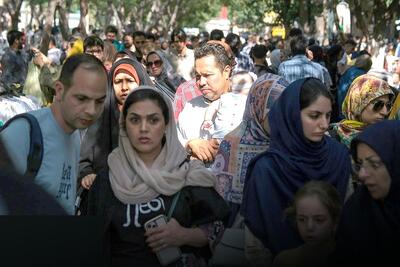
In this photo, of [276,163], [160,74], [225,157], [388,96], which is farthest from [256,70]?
[276,163]

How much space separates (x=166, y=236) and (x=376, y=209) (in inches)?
38.6

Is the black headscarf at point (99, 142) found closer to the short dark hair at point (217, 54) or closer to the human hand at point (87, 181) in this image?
the human hand at point (87, 181)

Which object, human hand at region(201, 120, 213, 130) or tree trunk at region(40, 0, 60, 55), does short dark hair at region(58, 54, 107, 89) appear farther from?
tree trunk at region(40, 0, 60, 55)

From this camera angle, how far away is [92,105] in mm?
4164

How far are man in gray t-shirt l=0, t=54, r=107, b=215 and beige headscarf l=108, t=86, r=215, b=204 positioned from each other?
232 mm

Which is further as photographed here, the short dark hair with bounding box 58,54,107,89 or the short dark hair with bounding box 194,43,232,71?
the short dark hair with bounding box 194,43,232,71

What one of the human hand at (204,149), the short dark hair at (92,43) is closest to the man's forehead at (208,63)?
the human hand at (204,149)

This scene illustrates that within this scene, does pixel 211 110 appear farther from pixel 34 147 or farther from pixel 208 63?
pixel 34 147

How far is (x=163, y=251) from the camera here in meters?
4.14

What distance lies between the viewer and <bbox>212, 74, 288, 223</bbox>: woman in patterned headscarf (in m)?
4.95

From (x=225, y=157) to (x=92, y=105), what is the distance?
4.10ft

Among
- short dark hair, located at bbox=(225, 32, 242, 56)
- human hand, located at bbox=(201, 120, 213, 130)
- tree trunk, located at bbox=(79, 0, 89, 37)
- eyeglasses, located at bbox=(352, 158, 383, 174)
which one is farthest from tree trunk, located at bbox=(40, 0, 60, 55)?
eyeglasses, located at bbox=(352, 158, 383, 174)

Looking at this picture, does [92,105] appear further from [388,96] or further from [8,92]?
[8,92]

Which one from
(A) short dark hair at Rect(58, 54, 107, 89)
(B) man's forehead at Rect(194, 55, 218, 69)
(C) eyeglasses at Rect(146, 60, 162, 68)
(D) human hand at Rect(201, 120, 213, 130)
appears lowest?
(D) human hand at Rect(201, 120, 213, 130)
